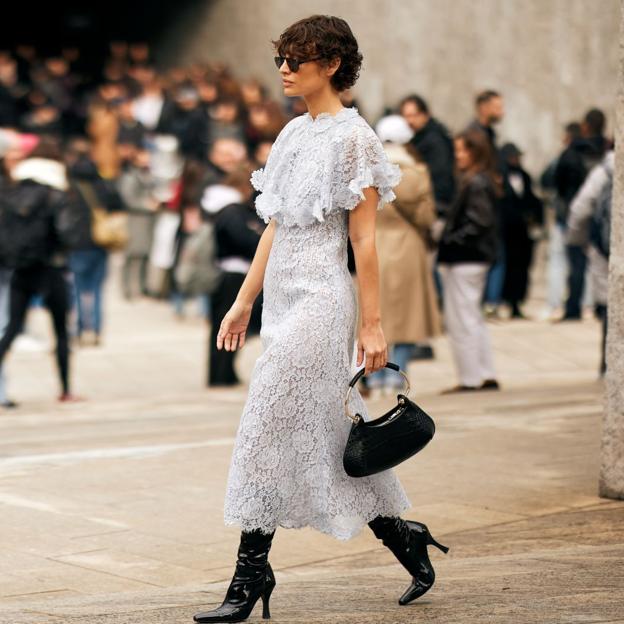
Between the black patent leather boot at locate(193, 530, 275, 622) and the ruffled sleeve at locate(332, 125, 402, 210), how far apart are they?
1.09 metres

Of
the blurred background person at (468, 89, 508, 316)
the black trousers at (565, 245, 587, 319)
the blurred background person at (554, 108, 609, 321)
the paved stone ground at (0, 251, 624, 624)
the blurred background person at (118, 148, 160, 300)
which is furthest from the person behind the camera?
the blurred background person at (118, 148, 160, 300)

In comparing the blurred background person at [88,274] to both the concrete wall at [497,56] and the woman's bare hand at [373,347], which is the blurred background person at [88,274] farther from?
the woman's bare hand at [373,347]

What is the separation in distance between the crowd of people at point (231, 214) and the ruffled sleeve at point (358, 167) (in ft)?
13.0

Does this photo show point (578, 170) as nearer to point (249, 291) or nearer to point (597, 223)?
point (597, 223)

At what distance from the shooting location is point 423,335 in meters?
11.7

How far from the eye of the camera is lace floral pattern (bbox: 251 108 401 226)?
5184mm

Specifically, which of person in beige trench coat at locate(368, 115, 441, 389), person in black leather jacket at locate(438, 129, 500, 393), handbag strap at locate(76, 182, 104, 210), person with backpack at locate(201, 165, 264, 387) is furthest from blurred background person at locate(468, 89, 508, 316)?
handbag strap at locate(76, 182, 104, 210)

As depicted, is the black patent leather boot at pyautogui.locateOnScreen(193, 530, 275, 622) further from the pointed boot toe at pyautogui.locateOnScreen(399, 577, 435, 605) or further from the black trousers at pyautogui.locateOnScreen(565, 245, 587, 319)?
the black trousers at pyautogui.locateOnScreen(565, 245, 587, 319)

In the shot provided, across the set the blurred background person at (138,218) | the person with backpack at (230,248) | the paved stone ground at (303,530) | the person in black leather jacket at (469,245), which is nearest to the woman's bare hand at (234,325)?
the paved stone ground at (303,530)

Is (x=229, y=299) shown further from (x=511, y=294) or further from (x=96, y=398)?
(x=511, y=294)

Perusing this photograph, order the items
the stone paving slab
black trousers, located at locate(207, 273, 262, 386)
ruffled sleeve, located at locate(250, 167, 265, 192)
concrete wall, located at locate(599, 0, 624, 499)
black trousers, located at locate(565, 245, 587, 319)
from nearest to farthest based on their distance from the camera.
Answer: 1. the stone paving slab
2. ruffled sleeve, located at locate(250, 167, 265, 192)
3. concrete wall, located at locate(599, 0, 624, 499)
4. black trousers, located at locate(207, 273, 262, 386)
5. black trousers, located at locate(565, 245, 587, 319)

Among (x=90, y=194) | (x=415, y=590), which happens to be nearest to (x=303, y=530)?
(x=415, y=590)

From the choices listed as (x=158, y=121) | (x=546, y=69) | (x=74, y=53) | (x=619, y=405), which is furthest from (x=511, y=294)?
(x=74, y=53)

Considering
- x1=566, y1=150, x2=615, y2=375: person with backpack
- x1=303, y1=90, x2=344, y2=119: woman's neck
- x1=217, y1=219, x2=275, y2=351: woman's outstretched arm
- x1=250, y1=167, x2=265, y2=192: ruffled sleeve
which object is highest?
x1=303, y1=90, x2=344, y2=119: woman's neck
